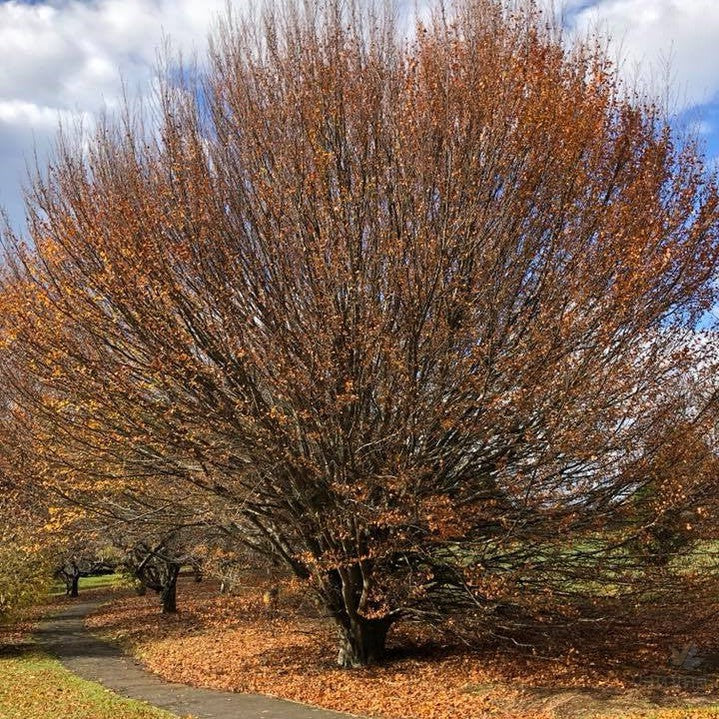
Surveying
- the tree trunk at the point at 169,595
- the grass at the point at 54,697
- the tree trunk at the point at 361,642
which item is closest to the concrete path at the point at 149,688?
the grass at the point at 54,697

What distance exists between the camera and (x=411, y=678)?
1240 cm

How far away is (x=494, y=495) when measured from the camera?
457 inches

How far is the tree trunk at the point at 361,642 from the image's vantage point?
13.4m

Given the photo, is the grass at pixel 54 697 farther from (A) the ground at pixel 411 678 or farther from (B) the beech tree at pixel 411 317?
(B) the beech tree at pixel 411 317

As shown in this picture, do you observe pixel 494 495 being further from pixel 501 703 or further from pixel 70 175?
pixel 70 175

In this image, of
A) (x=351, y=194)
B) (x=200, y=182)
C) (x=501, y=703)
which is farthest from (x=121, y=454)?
(x=501, y=703)

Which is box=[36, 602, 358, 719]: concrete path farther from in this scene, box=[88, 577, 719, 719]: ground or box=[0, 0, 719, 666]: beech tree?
box=[0, 0, 719, 666]: beech tree

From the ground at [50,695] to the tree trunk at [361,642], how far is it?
11.9 ft

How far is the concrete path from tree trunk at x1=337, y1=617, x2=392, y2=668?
6.31 ft

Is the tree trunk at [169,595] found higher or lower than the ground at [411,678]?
higher

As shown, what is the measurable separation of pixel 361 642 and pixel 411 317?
6.27 metres

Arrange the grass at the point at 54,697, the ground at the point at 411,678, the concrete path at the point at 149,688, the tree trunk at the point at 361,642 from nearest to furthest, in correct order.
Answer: the ground at the point at 411,678 < the grass at the point at 54,697 < the concrete path at the point at 149,688 < the tree trunk at the point at 361,642

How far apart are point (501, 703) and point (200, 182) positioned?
8.93 m

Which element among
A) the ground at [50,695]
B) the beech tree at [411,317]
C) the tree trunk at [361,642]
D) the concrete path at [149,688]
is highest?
the beech tree at [411,317]
